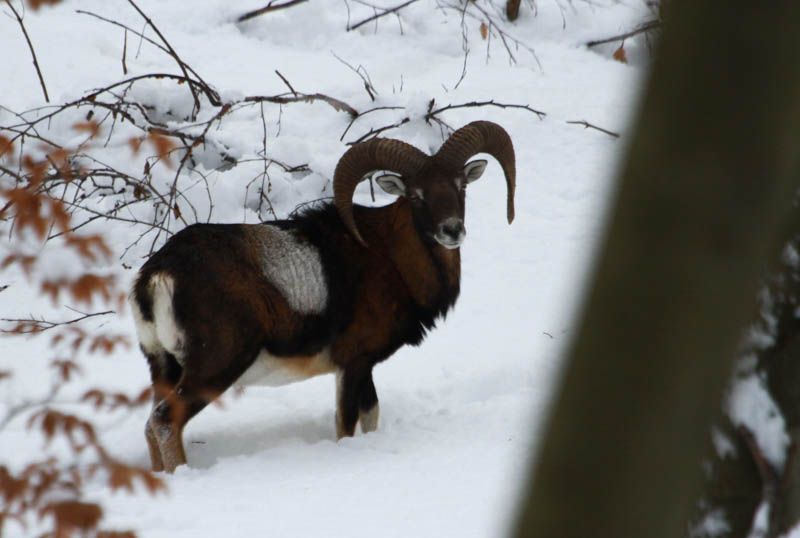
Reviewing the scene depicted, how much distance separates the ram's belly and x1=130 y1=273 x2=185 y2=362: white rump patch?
60cm

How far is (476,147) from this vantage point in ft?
26.0

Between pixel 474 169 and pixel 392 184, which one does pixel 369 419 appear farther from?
pixel 474 169

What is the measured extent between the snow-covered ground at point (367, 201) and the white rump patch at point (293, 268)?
1030 millimetres

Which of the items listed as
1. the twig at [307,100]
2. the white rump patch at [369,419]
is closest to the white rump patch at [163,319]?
the white rump patch at [369,419]

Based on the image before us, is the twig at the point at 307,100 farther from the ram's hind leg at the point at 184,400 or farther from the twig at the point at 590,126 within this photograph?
the ram's hind leg at the point at 184,400

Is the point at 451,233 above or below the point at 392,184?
below

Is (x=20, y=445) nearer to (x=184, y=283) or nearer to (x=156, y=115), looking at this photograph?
(x=184, y=283)

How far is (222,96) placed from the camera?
1242 cm

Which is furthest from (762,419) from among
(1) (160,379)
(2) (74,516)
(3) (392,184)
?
(3) (392,184)

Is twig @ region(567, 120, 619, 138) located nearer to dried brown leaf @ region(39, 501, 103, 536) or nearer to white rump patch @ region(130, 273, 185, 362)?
white rump patch @ region(130, 273, 185, 362)

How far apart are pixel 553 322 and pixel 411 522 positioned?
524cm

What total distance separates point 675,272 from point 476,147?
6.32m

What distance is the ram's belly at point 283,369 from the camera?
709 cm

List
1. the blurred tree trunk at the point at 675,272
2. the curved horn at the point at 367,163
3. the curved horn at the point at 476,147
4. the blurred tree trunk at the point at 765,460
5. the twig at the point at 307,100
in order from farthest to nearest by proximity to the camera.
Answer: the twig at the point at 307,100 < the curved horn at the point at 476,147 < the curved horn at the point at 367,163 < the blurred tree trunk at the point at 765,460 < the blurred tree trunk at the point at 675,272
